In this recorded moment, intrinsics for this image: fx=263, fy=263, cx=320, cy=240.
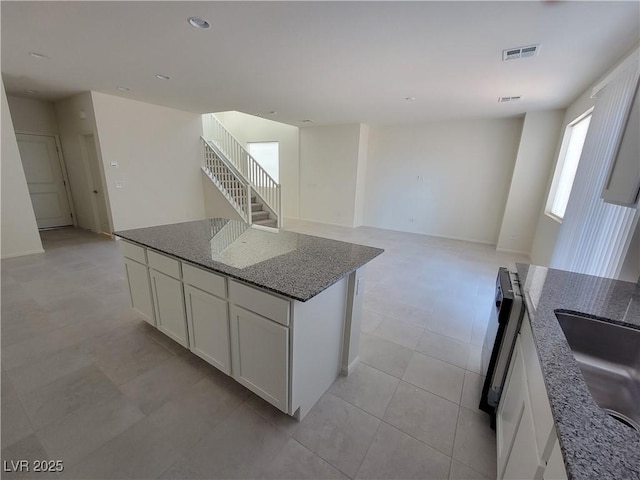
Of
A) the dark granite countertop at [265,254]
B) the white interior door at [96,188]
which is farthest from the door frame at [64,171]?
the dark granite countertop at [265,254]

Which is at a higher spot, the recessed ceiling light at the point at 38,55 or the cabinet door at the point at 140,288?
the recessed ceiling light at the point at 38,55

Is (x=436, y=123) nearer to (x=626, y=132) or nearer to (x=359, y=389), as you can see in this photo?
(x=626, y=132)

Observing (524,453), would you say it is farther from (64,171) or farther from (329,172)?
(64,171)

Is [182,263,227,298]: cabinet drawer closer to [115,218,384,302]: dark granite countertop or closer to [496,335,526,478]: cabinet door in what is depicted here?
[115,218,384,302]: dark granite countertop

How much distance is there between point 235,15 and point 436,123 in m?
4.98

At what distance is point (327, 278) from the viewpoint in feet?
4.60

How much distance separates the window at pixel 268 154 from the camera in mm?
7916

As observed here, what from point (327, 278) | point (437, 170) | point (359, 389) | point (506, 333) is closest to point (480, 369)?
point (506, 333)

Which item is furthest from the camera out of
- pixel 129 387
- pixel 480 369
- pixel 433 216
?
pixel 433 216

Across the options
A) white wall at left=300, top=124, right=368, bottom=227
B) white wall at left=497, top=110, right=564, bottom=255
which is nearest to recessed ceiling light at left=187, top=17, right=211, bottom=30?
white wall at left=300, top=124, right=368, bottom=227

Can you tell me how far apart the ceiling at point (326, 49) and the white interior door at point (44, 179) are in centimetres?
139

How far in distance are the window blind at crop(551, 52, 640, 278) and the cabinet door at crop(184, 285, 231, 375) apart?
105 inches

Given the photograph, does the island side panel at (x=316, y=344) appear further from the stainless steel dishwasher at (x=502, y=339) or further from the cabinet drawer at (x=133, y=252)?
the cabinet drawer at (x=133, y=252)

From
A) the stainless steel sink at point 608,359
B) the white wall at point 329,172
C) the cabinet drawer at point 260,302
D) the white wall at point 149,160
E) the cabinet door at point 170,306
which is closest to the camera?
the stainless steel sink at point 608,359
